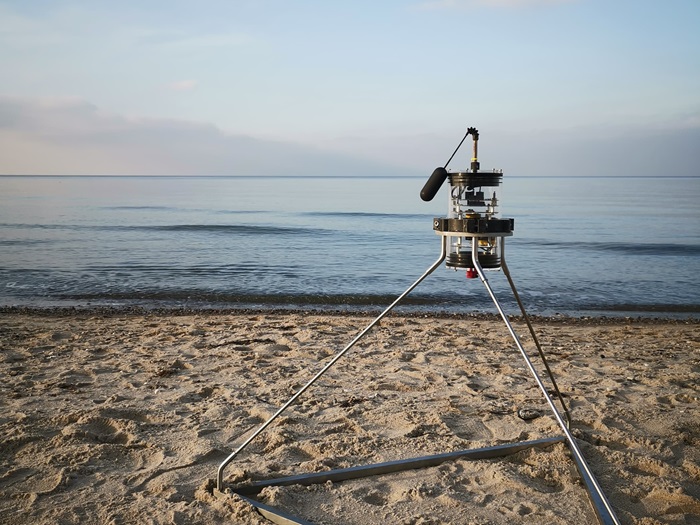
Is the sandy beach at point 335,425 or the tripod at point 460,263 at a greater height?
the tripod at point 460,263

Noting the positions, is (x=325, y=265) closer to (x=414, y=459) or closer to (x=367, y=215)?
(x=414, y=459)

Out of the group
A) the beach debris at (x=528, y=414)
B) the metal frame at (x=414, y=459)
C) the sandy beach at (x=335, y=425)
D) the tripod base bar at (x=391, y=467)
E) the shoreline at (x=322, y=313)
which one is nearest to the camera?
the metal frame at (x=414, y=459)

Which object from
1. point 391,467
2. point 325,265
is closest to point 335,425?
point 391,467

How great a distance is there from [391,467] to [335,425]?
814mm

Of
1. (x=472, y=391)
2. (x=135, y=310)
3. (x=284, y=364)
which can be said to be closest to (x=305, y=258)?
(x=135, y=310)

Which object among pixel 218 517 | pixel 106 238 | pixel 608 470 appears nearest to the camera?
pixel 218 517

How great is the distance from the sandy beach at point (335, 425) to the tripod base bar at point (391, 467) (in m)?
0.05

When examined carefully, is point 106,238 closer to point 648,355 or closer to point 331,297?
point 331,297

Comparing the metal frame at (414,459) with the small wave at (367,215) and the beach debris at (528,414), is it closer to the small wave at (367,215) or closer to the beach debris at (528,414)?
the beach debris at (528,414)

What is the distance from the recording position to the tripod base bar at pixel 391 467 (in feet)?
11.0

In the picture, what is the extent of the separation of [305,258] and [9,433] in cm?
1303

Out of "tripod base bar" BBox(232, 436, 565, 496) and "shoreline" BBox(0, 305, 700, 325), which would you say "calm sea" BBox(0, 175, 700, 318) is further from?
"tripod base bar" BBox(232, 436, 565, 496)

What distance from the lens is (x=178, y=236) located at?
22469mm

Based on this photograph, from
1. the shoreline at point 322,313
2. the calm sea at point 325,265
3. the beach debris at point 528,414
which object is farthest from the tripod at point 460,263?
the calm sea at point 325,265
